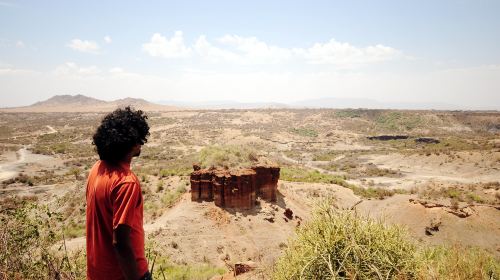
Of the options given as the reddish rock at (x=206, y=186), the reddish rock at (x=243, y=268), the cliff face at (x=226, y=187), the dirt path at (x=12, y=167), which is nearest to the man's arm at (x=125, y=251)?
the reddish rock at (x=243, y=268)

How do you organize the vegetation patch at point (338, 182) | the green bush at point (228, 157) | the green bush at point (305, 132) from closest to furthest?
the green bush at point (228, 157) < the vegetation patch at point (338, 182) < the green bush at point (305, 132)

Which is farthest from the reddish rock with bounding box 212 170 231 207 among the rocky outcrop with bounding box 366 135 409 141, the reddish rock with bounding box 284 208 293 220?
the rocky outcrop with bounding box 366 135 409 141

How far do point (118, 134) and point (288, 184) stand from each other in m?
24.5

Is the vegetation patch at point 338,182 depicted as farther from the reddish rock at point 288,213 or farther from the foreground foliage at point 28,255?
the foreground foliage at point 28,255

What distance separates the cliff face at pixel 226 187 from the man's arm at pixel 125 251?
1462 centimetres

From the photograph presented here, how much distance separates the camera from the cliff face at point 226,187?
57.8 feet

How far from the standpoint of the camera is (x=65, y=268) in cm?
672

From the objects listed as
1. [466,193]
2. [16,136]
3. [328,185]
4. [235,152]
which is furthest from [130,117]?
[16,136]

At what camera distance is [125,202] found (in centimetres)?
294

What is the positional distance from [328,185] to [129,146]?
1046 inches

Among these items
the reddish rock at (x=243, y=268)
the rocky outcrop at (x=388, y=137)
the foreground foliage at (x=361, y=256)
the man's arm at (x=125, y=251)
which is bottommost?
the rocky outcrop at (x=388, y=137)

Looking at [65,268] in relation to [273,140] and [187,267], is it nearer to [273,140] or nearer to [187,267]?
[187,267]

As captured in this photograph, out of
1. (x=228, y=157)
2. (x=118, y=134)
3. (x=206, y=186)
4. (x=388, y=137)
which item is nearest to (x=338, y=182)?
(x=228, y=157)

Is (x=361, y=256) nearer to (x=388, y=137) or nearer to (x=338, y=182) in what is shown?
(x=338, y=182)
